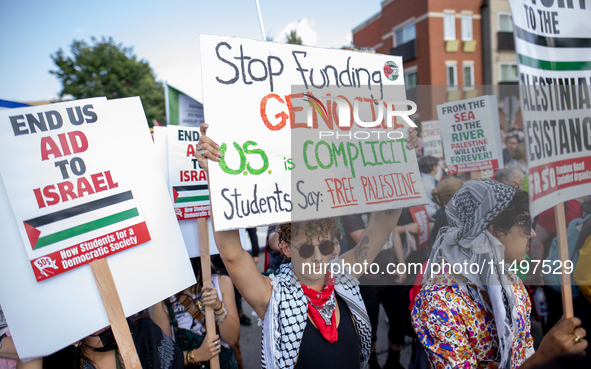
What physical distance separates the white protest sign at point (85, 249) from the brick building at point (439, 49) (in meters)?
20.5

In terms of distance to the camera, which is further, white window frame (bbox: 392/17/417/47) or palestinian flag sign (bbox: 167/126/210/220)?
white window frame (bbox: 392/17/417/47)

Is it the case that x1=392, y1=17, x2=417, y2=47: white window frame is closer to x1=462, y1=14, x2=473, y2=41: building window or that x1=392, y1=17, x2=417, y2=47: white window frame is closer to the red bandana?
x1=462, y1=14, x2=473, y2=41: building window

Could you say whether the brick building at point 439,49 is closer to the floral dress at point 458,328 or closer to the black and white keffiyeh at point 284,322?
the floral dress at point 458,328

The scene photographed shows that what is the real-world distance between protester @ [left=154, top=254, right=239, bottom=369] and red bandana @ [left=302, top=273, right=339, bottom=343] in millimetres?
771

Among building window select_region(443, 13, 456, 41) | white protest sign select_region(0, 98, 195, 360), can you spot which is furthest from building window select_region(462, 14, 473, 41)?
white protest sign select_region(0, 98, 195, 360)

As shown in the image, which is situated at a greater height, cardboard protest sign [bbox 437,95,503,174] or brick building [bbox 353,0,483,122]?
brick building [bbox 353,0,483,122]

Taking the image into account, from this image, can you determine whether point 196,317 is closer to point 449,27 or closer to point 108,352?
point 108,352

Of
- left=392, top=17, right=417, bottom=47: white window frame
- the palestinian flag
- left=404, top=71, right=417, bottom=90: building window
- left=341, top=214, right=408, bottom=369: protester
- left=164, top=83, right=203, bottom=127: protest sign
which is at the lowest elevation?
left=341, top=214, right=408, bottom=369: protester

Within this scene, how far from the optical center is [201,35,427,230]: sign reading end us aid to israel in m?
1.64

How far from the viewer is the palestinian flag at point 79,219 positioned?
148cm

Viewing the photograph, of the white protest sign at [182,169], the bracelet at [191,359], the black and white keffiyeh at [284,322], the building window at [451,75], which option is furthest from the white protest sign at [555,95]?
the building window at [451,75]

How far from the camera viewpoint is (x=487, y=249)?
179 centimetres

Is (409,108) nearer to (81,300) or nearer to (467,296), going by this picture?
(467,296)

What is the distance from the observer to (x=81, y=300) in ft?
5.03
